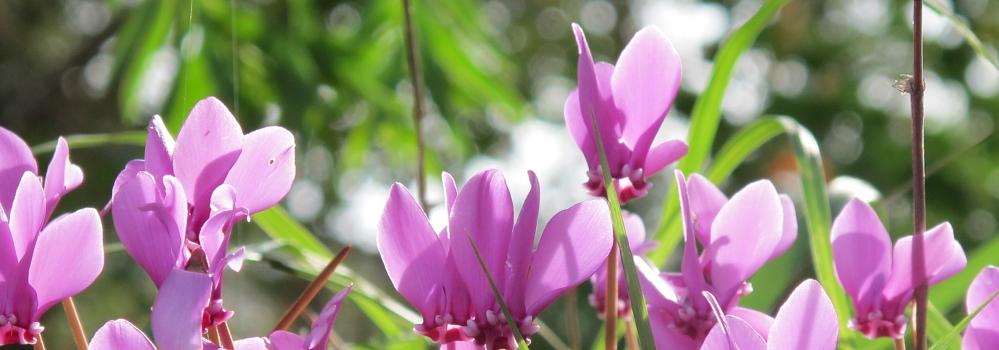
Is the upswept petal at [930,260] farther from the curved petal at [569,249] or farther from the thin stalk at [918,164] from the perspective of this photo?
the curved petal at [569,249]

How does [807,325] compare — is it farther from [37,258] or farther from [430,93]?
[430,93]

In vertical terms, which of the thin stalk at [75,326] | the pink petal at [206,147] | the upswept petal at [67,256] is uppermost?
the pink petal at [206,147]

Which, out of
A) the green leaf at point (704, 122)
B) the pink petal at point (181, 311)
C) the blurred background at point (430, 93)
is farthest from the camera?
the blurred background at point (430, 93)

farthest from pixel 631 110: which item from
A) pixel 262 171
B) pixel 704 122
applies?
pixel 704 122

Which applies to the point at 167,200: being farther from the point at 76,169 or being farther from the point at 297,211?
the point at 297,211

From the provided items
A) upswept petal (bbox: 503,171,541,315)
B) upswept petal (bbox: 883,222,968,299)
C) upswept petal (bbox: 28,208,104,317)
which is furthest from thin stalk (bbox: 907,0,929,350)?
upswept petal (bbox: 28,208,104,317)

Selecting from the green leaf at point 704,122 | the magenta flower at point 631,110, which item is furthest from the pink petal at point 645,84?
the green leaf at point 704,122
